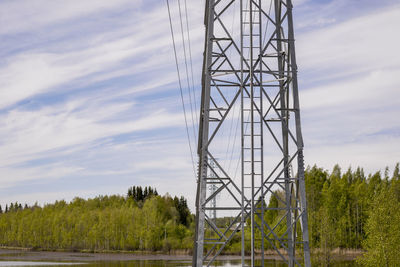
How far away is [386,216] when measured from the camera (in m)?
32.0

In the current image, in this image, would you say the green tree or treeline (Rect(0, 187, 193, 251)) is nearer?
the green tree

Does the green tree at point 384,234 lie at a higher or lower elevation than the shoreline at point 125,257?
higher

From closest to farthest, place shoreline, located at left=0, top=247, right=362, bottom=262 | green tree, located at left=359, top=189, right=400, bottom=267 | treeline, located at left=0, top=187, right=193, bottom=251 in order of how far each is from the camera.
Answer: green tree, located at left=359, top=189, right=400, bottom=267, shoreline, located at left=0, top=247, right=362, bottom=262, treeline, located at left=0, top=187, right=193, bottom=251

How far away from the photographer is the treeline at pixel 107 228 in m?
90.9

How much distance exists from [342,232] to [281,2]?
5838 cm

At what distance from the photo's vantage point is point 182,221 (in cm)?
11475

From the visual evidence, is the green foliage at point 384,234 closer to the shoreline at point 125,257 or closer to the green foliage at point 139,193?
the shoreline at point 125,257

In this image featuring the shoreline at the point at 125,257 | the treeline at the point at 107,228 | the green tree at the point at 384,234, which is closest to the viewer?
the green tree at the point at 384,234

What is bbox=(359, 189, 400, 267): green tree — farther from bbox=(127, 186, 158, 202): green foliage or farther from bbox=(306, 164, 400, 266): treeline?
bbox=(127, 186, 158, 202): green foliage

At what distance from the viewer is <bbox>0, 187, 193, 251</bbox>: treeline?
90.9 m

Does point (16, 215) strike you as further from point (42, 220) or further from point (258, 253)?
point (258, 253)

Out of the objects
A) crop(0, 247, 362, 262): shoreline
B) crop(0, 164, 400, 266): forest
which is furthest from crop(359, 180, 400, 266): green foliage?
crop(0, 247, 362, 262): shoreline

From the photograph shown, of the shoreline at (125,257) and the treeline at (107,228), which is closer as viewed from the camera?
the shoreline at (125,257)

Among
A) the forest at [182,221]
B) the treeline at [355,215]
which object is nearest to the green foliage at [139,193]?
the forest at [182,221]
